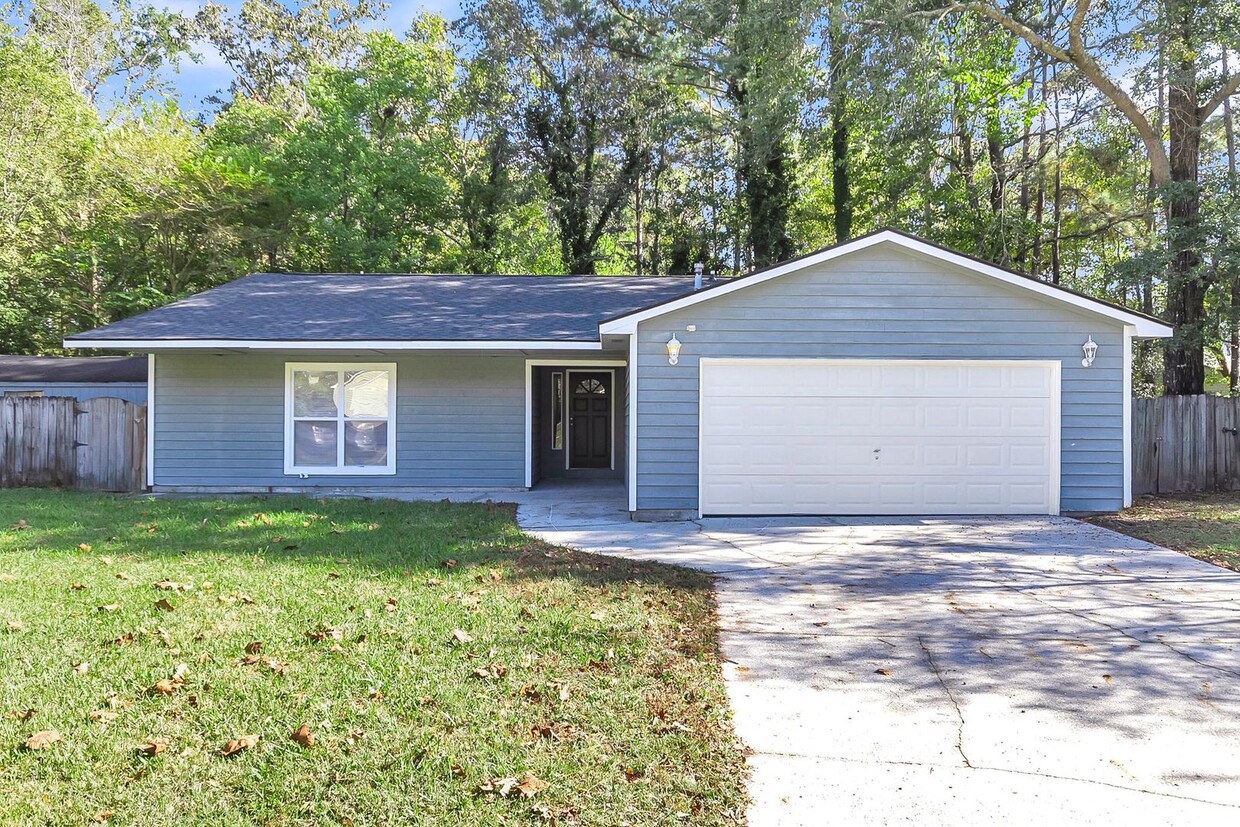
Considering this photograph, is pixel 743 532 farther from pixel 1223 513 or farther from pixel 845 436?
pixel 1223 513

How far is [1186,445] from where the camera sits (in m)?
11.8

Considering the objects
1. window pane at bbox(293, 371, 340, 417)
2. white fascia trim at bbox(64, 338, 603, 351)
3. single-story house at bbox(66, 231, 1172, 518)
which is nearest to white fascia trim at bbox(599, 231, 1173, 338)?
single-story house at bbox(66, 231, 1172, 518)

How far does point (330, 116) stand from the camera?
21.8m

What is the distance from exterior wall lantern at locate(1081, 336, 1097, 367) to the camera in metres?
9.46

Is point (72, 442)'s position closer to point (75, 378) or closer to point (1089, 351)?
point (75, 378)

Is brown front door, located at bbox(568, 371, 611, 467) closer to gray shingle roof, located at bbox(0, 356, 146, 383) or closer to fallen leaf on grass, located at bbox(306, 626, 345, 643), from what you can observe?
gray shingle roof, located at bbox(0, 356, 146, 383)

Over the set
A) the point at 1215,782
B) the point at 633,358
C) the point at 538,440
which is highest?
the point at 633,358

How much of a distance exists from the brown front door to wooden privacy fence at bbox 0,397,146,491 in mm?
6852

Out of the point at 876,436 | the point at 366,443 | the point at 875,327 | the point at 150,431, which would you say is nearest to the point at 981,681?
the point at 876,436

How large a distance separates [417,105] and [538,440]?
51.8 feet

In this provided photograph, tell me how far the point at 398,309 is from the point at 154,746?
9.97 m

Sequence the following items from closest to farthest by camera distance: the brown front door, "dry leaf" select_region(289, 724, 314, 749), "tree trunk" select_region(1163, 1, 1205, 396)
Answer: "dry leaf" select_region(289, 724, 314, 749) → "tree trunk" select_region(1163, 1, 1205, 396) → the brown front door

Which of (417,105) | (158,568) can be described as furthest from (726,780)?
Answer: (417,105)

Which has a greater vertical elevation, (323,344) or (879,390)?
(323,344)
